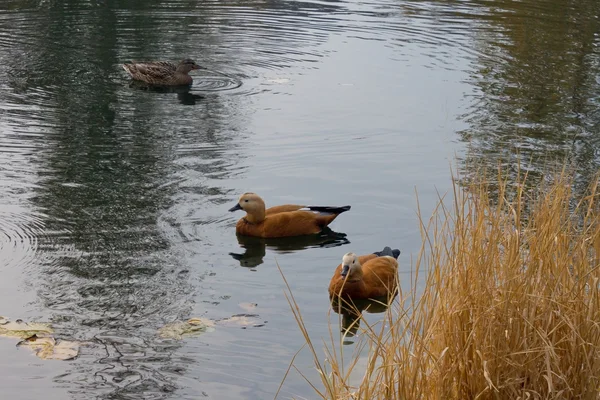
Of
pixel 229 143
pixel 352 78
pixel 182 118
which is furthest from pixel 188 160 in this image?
pixel 352 78

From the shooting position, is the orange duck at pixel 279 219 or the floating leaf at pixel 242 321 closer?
the floating leaf at pixel 242 321

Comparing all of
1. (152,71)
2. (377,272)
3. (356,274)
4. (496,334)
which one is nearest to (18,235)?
(356,274)

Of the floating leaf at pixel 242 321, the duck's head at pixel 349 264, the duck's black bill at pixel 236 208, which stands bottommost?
the floating leaf at pixel 242 321

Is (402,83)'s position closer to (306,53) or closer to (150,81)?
(306,53)

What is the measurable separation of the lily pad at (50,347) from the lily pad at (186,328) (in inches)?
25.9

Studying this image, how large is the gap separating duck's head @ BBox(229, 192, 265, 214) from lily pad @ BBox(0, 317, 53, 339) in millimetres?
2799

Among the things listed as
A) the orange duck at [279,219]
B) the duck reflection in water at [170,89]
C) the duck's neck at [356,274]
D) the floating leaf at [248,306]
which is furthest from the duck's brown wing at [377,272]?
the duck reflection in water at [170,89]

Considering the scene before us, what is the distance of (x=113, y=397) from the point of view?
6398 millimetres

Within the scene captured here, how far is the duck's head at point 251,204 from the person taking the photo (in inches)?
377

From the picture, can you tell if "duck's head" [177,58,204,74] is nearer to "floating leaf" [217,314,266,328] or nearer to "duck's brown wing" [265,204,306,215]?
"duck's brown wing" [265,204,306,215]

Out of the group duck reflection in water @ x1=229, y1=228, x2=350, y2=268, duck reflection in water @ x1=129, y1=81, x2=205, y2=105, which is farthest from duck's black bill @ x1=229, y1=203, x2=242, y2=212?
duck reflection in water @ x1=129, y1=81, x2=205, y2=105

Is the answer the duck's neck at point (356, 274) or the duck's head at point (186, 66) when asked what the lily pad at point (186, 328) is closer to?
the duck's neck at point (356, 274)

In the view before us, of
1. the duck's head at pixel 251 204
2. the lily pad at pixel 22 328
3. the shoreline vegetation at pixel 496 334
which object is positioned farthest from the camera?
the duck's head at pixel 251 204

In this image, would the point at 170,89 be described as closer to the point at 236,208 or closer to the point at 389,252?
the point at 236,208
